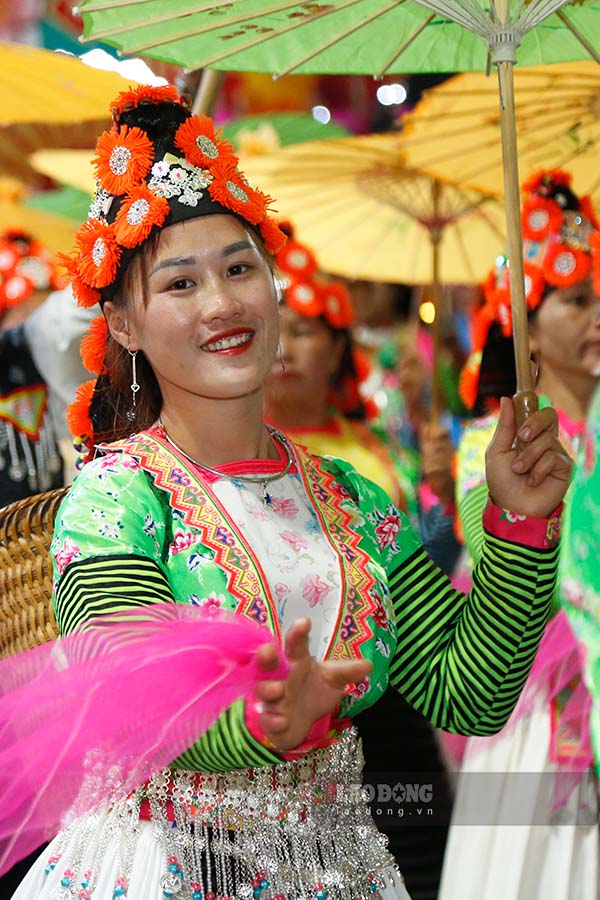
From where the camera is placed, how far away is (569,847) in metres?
3.52

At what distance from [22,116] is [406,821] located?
2.88 meters

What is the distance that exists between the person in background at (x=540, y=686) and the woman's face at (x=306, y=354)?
1.09 m

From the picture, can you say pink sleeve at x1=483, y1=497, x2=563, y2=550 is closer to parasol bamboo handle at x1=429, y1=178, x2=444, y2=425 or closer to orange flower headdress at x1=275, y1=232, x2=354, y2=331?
orange flower headdress at x1=275, y1=232, x2=354, y2=331

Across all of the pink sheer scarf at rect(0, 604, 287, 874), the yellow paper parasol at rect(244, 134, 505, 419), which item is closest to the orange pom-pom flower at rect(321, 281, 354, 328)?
the yellow paper parasol at rect(244, 134, 505, 419)

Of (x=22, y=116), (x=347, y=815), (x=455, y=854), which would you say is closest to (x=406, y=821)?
(x=455, y=854)

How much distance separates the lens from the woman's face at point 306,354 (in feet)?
18.2

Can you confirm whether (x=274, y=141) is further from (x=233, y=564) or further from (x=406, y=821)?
(x=233, y=564)

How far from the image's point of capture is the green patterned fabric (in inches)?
82.4

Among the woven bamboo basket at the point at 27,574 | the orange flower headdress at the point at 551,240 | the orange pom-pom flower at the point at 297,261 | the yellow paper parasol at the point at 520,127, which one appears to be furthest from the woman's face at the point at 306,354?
the woven bamboo basket at the point at 27,574

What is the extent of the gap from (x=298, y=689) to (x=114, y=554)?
446mm

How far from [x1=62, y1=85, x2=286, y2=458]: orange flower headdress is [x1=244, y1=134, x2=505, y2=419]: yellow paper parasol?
125 inches

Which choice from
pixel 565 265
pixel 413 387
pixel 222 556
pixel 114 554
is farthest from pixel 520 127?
pixel 413 387

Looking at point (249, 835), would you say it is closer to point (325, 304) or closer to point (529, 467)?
point (529, 467)

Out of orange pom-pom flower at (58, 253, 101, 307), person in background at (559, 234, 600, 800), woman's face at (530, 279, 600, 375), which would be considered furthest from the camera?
woman's face at (530, 279, 600, 375)
